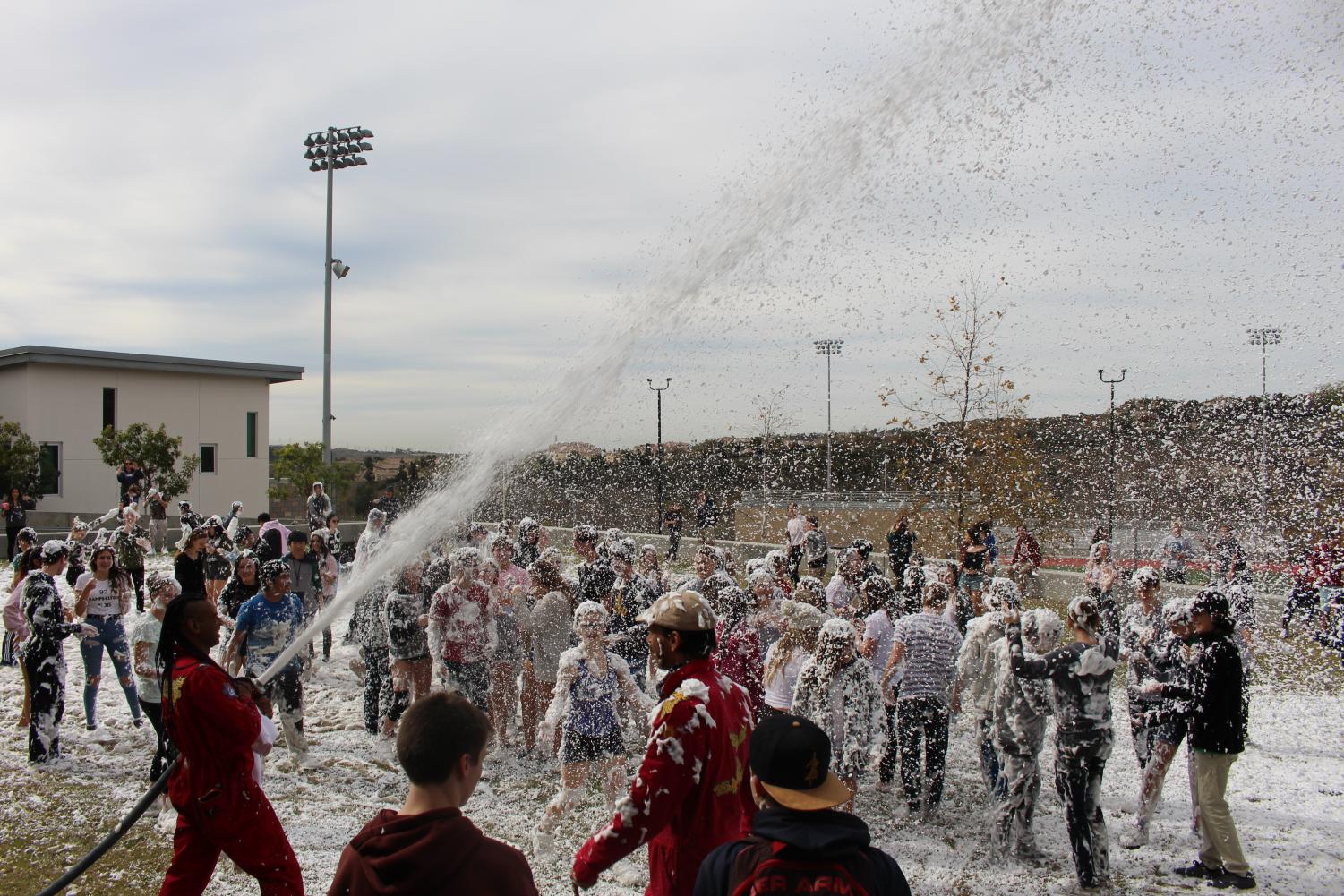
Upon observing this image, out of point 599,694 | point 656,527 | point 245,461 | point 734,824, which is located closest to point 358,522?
point 656,527

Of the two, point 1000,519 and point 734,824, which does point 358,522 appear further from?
point 734,824

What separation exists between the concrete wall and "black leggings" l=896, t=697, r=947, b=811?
37961 mm

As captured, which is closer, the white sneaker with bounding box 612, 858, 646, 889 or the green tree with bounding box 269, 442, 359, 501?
the white sneaker with bounding box 612, 858, 646, 889

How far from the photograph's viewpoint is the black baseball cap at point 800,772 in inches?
89.3

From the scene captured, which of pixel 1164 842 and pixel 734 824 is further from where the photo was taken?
pixel 1164 842

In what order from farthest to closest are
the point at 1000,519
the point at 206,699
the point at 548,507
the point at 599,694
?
the point at 548,507 → the point at 1000,519 → the point at 599,694 → the point at 206,699

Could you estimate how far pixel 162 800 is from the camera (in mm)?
6668

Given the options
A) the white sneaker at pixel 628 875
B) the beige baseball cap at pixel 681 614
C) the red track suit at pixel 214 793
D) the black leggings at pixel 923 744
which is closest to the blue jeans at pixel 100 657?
the red track suit at pixel 214 793

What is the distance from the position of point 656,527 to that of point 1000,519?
1615cm

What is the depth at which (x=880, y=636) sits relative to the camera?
716 centimetres

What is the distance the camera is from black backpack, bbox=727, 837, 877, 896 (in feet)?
6.97

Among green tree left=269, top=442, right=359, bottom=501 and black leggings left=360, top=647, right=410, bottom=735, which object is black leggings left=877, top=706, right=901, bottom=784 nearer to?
black leggings left=360, top=647, right=410, bottom=735

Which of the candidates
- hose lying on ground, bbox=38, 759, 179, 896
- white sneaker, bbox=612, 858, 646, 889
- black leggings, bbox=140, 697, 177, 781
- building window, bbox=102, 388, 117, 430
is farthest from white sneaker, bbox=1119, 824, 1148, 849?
building window, bbox=102, 388, 117, 430

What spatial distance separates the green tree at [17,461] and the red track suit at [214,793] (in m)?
32.0
